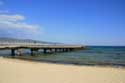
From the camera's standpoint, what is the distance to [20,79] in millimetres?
12031

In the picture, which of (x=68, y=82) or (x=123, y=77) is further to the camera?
(x=123, y=77)

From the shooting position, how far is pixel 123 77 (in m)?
12.8

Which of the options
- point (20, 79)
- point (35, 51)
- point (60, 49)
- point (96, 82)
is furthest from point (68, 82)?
point (60, 49)

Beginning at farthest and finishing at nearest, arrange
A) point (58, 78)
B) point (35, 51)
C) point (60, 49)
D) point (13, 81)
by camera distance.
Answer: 1. point (60, 49)
2. point (35, 51)
3. point (58, 78)
4. point (13, 81)

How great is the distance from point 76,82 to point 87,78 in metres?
1.25

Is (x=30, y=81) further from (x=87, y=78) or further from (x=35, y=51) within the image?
(x=35, y=51)

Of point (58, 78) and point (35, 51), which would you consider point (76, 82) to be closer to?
point (58, 78)

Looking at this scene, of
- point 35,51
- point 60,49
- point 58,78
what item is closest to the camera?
point 58,78

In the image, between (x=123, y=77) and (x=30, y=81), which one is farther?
(x=123, y=77)

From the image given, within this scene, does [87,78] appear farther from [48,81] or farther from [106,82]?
[48,81]

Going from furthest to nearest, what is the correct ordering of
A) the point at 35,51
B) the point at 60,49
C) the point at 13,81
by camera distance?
the point at 60,49 → the point at 35,51 → the point at 13,81

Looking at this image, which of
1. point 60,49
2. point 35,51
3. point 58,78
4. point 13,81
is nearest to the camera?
point 13,81

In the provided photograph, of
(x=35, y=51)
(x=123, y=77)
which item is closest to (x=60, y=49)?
(x=35, y=51)

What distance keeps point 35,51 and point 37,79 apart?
4112 cm
